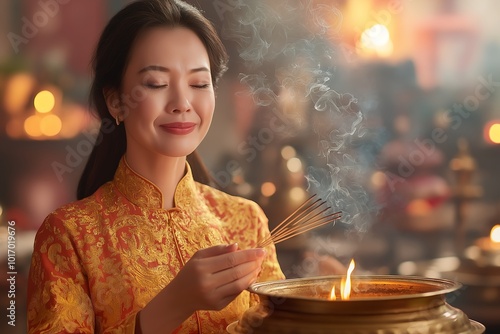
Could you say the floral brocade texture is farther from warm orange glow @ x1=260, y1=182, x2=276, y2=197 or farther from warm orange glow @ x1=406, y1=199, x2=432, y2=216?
warm orange glow @ x1=406, y1=199, x2=432, y2=216

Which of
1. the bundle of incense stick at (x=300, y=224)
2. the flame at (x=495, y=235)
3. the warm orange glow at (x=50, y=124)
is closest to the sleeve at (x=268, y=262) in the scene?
the bundle of incense stick at (x=300, y=224)

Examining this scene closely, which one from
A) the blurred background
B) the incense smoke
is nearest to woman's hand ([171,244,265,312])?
the blurred background

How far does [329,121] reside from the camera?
16.2ft

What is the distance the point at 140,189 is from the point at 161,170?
0.22 feet

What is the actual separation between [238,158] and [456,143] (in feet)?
5.04

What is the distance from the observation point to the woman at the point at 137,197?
1733mm

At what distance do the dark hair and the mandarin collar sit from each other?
9 centimetres

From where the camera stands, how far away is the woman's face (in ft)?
5.81

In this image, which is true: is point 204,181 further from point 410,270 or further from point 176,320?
point 410,270

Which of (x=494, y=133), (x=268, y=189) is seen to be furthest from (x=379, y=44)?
(x=268, y=189)

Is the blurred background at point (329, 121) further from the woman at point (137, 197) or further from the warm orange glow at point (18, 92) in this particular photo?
the woman at point (137, 197)

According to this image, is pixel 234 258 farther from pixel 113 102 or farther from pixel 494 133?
pixel 494 133

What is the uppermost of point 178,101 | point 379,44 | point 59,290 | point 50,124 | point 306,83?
point 379,44

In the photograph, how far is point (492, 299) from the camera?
10.8 ft
